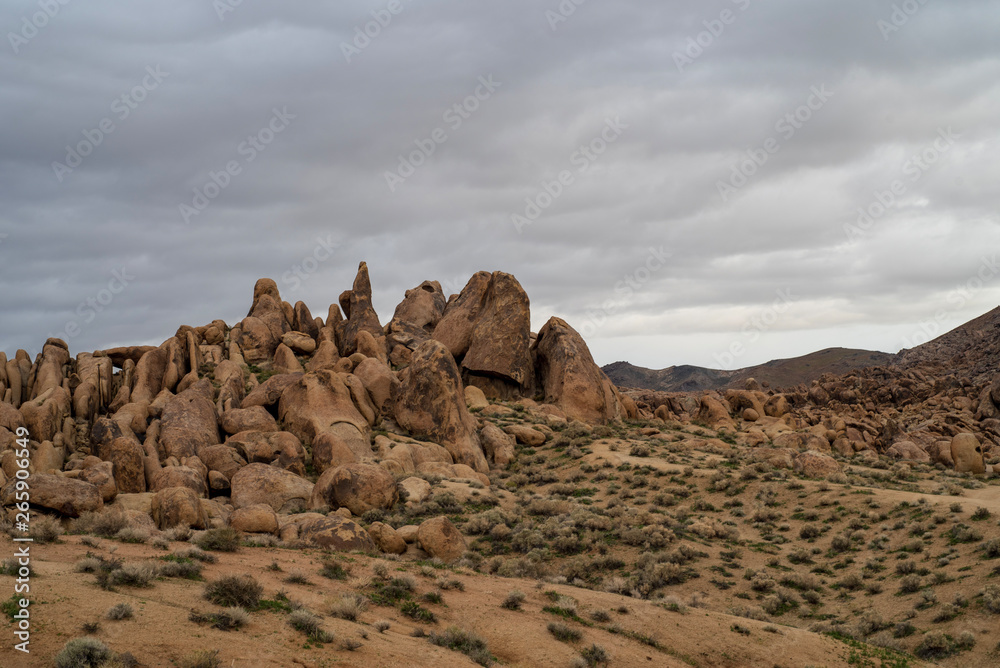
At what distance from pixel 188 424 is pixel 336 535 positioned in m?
18.8

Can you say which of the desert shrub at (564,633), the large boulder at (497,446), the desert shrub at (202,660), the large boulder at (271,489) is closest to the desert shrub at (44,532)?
the desert shrub at (202,660)

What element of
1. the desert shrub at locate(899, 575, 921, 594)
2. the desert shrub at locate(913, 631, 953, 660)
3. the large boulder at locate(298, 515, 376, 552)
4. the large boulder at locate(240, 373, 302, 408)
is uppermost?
the large boulder at locate(240, 373, 302, 408)

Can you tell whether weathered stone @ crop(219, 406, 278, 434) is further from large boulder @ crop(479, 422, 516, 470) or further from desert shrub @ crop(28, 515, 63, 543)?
desert shrub @ crop(28, 515, 63, 543)

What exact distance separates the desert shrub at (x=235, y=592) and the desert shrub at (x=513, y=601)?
6.03 m

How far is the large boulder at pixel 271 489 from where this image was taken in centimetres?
3055

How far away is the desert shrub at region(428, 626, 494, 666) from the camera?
12.8 metres

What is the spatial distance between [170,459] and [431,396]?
50.3 ft

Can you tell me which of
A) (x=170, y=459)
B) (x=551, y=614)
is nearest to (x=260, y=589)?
(x=551, y=614)

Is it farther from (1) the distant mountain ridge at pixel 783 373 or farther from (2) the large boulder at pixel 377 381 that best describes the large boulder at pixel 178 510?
(1) the distant mountain ridge at pixel 783 373

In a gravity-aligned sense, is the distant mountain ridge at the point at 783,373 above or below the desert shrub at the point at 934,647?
above

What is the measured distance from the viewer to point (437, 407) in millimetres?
41875

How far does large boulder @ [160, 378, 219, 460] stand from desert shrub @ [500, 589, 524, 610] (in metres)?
24.2

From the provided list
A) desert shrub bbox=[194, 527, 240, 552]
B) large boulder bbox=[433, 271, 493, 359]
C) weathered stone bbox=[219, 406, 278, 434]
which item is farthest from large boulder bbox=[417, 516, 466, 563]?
large boulder bbox=[433, 271, 493, 359]

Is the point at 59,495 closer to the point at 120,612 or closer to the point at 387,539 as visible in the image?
the point at 387,539
